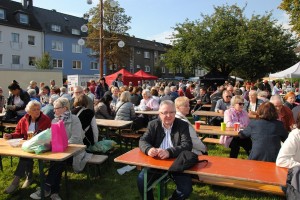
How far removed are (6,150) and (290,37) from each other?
29313 millimetres

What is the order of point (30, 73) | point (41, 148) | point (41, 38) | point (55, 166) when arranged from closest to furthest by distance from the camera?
point (41, 148), point (55, 166), point (30, 73), point (41, 38)

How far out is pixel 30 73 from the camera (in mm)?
17906

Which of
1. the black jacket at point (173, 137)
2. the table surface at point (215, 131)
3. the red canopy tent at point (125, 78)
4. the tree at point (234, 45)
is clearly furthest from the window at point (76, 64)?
the black jacket at point (173, 137)

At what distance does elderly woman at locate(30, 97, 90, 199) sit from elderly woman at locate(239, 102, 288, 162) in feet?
8.32

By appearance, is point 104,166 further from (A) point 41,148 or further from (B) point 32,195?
(A) point 41,148

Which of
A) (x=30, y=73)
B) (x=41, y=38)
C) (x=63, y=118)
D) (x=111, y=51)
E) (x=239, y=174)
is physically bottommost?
(x=239, y=174)

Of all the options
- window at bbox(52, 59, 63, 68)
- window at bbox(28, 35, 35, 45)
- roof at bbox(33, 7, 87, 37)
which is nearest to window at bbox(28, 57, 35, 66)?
window at bbox(28, 35, 35, 45)

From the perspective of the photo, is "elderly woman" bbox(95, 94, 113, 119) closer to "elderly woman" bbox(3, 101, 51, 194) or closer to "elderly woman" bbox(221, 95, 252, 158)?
"elderly woman" bbox(3, 101, 51, 194)

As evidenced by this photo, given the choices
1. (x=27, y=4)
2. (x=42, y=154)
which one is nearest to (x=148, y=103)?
(x=42, y=154)

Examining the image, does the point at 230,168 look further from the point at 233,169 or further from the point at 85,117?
the point at 85,117

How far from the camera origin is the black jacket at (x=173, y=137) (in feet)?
11.9

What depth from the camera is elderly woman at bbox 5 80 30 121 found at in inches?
306

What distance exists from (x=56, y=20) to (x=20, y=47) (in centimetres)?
819

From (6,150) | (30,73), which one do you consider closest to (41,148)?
(6,150)
